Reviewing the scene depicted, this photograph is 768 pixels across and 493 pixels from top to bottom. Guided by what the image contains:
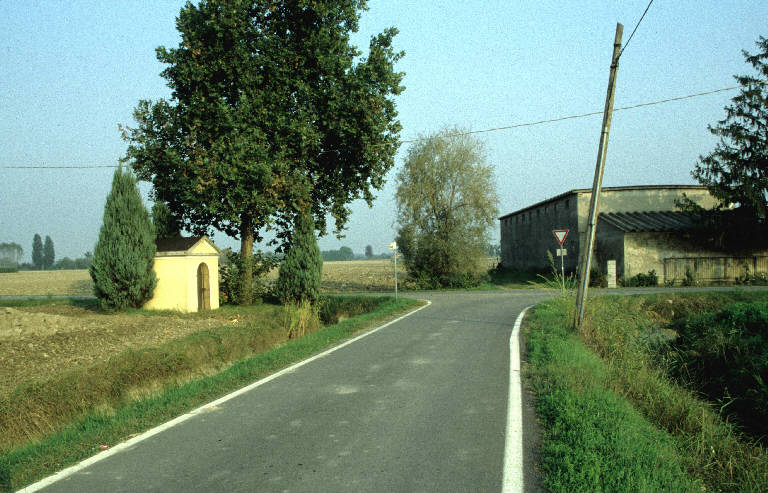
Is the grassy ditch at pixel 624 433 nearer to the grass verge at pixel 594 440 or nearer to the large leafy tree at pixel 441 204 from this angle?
the grass verge at pixel 594 440

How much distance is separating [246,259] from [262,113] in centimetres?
678

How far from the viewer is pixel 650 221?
3338cm

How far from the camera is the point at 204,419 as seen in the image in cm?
576

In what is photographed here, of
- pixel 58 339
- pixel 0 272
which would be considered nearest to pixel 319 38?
pixel 58 339

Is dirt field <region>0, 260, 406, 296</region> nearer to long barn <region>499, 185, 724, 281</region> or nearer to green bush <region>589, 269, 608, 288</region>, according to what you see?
long barn <region>499, 185, 724, 281</region>

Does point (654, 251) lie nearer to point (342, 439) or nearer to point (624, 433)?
point (624, 433)

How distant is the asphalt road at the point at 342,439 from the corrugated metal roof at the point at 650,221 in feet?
90.0

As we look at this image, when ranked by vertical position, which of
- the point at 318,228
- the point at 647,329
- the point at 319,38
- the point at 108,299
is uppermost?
the point at 319,38

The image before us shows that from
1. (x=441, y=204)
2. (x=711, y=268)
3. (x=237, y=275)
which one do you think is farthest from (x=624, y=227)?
(x=237, y=275)

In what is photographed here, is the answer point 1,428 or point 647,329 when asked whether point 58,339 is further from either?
point 647,329

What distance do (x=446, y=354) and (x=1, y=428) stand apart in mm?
6885

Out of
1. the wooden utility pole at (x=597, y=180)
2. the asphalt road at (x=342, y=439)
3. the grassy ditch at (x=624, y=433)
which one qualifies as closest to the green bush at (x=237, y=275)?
the wooden utility pole at (x=597, y=180)

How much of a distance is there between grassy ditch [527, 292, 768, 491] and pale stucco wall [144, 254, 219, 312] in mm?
14172

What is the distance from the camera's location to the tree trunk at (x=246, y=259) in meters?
23.5
